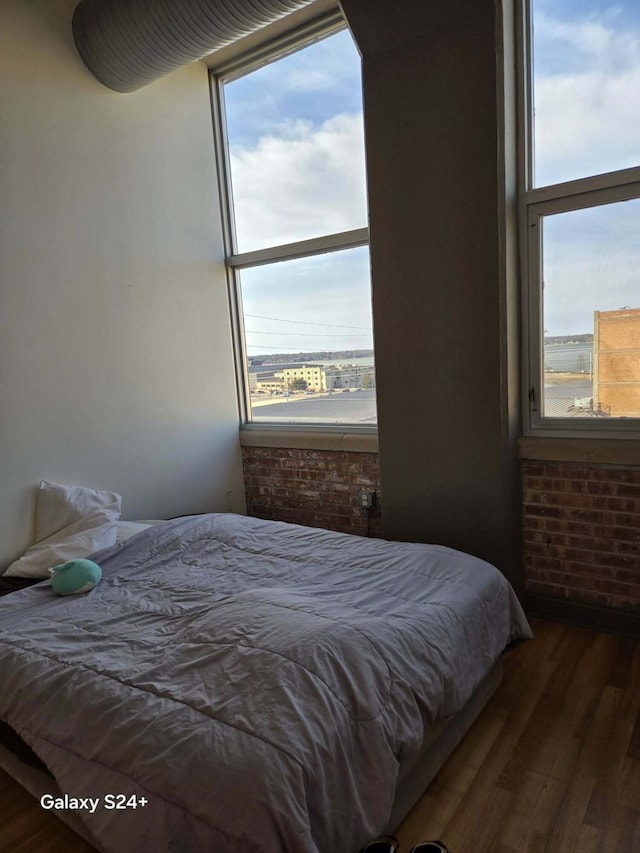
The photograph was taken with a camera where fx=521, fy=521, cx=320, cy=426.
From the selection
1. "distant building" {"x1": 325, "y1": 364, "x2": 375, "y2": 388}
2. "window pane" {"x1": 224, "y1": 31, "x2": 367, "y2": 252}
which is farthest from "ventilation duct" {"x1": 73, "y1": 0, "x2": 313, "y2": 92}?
"distant building" {"x1": 325, "y1": 364, "x2": 375, "y2": 388}

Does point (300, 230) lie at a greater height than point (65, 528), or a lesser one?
greater

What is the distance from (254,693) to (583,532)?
6.34 feet

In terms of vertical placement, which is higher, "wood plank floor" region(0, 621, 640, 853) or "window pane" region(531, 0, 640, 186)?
"window pane" region(531, 0, 640, 186)

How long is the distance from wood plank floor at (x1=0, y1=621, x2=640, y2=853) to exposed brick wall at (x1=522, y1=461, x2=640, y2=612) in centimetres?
40

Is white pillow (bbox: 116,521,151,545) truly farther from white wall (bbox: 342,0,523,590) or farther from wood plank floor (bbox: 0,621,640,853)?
white wall (bbox: 342,0,523,590)

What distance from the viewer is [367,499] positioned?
10.9 feet

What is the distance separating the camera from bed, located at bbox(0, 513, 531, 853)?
3.93ft

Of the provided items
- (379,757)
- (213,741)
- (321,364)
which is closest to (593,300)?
(321,364)

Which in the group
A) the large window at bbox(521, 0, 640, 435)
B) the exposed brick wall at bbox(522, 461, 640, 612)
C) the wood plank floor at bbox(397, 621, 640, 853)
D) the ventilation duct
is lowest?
the wood plank floor at bbox(397, 621, 640, 853)

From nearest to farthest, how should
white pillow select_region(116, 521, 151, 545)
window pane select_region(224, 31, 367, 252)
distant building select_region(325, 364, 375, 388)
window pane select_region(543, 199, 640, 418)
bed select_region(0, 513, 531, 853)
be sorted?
bed select_region(0, 513, 531, 853) → window pane select_region(543, 199, 640, 418) → white pillow select_region(116, 521, 151, 545) → window pane select_region(224, 31, 367, 252) → distant building select_region(325, 364, 375, 388)

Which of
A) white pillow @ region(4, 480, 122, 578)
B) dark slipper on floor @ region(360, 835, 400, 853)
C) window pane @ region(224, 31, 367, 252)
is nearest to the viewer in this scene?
dark slipper on floor @ region(360, 835, 400, 853)

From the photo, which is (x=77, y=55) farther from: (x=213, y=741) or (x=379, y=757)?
(x=379, y=757)

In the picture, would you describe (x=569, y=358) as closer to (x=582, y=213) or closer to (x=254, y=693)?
(x=582, y=213)

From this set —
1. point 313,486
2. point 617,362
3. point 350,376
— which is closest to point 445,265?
point 617,362
